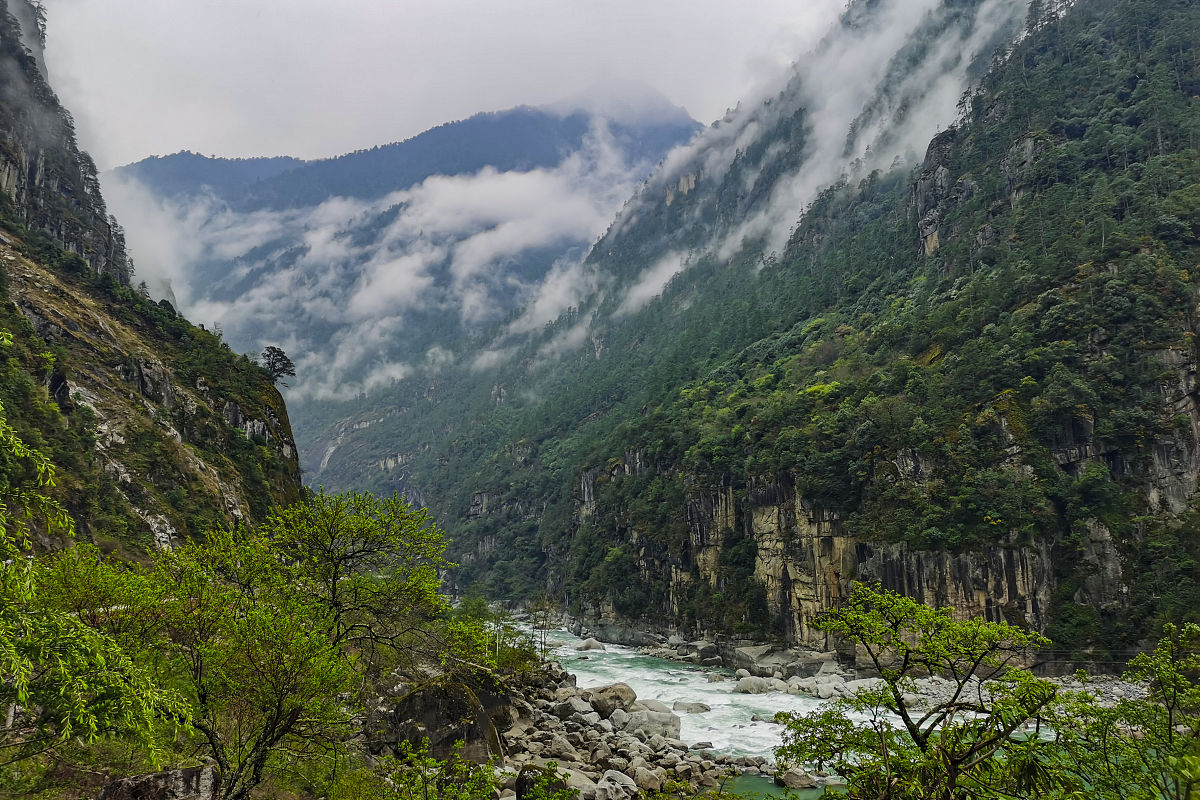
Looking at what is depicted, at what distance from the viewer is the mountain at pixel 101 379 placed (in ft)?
135

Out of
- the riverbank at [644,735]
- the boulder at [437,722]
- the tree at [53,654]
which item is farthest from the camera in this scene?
the riverbank at [644,735]

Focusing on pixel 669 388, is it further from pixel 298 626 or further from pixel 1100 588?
pixel 298 626

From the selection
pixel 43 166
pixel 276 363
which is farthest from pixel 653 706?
pixel 43 166

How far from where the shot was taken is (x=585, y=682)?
57.2m

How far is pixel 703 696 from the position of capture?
50.4 meters

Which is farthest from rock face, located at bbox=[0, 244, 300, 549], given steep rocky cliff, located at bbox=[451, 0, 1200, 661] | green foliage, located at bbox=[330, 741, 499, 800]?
steep rocky cliff, located at bbox=[451, 0, 1200, 661]

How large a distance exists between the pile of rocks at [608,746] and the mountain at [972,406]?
29441 mm

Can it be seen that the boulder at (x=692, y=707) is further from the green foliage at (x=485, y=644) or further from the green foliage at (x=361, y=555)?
the green foliage at (x=361, y=555)

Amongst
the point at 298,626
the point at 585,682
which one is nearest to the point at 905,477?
the point at 585,682

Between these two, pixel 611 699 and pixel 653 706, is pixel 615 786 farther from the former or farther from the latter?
pixel 653 706

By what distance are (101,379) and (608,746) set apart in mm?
47677

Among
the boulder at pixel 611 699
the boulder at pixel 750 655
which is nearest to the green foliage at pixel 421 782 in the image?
the boulder at pixel 611 699

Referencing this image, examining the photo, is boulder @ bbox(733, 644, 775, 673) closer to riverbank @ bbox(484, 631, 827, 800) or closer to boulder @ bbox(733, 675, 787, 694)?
riverbank @ bbox(484, 631, 827, 800)

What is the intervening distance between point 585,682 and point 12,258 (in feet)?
203
